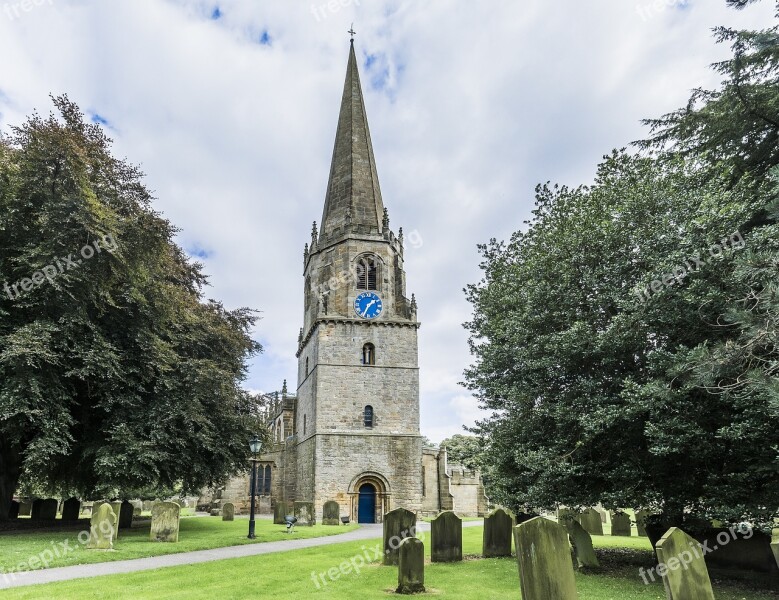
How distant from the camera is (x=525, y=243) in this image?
1483 centimetres

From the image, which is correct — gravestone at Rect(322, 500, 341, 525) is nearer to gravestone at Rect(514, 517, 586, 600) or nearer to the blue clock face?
the blue clock face

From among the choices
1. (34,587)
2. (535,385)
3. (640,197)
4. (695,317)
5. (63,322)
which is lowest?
(34,587)

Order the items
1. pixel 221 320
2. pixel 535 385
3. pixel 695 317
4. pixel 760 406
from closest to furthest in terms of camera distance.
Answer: pixel 760 406
pixel 695 317
pixel 535 385
pixel 221 320

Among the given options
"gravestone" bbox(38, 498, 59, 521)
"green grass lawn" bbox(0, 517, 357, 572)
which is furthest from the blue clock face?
"gravestone" bbox(38, 498, 59, 521)

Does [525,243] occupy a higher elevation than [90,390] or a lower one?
higher

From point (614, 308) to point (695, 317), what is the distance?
74.3 inches

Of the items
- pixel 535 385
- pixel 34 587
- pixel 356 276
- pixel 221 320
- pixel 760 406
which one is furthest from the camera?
pixel 356 276

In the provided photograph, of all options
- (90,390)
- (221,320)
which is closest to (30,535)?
(90,390)

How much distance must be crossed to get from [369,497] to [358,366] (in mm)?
6940

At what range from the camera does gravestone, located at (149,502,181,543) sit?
1500 cm

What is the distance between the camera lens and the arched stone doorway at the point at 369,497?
27.7m

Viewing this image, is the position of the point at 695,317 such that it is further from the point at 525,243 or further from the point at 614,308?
the point at 525,243

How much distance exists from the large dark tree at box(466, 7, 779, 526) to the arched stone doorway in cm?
1533

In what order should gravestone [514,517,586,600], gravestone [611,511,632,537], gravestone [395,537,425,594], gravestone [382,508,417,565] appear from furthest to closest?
gravestone [611,511,632,537] → gravestone [382,508,417,565] → gravestone [395,537,425,594] → gravestone [514,517,586,600]
